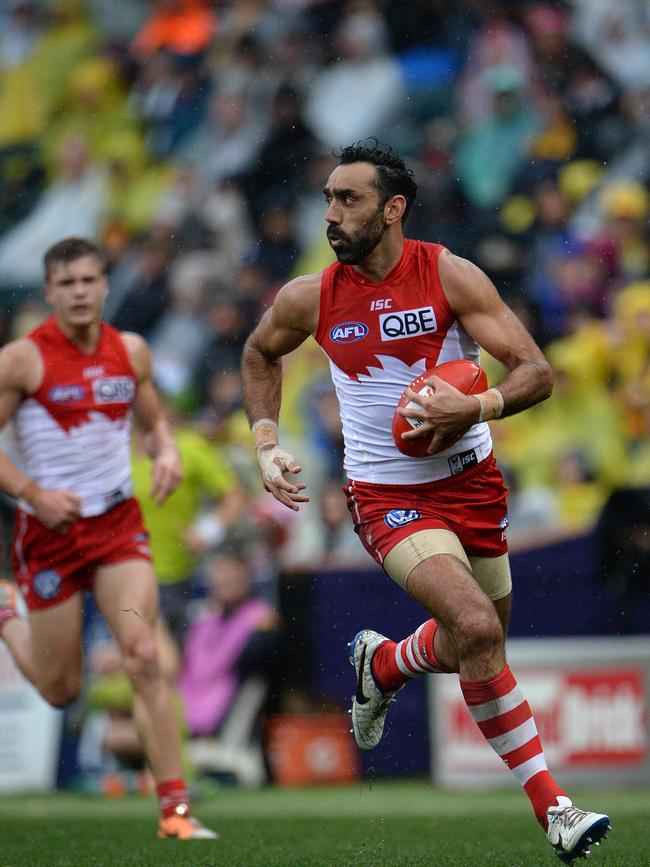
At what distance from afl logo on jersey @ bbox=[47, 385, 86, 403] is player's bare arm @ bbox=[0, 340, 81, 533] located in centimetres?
9

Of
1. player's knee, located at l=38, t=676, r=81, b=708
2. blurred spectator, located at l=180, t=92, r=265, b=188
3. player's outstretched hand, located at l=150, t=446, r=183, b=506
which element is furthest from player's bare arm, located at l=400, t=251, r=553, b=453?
blurred spectator, located at l=180, t=92, r=265, b=188

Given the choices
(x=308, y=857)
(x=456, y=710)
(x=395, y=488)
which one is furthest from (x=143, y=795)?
(x=395, y=488)

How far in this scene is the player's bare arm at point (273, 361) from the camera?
590cm

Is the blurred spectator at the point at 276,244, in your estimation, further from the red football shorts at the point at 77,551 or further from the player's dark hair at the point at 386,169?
the player's dark hair at the point at 386,169

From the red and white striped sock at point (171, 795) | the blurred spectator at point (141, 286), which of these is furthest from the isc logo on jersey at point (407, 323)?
the blurred spectator at point (141, 286)

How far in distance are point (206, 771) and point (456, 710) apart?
1.95 metres

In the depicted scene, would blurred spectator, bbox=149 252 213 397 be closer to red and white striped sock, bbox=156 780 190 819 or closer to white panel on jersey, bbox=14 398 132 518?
white panel on jersey, bbox=14 398 132 518

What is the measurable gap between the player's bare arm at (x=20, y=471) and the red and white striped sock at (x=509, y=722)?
2.61 metres

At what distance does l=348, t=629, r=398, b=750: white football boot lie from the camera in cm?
652

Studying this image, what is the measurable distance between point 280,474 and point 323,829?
2.60 metres

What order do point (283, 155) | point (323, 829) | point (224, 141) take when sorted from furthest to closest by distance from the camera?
point (224, 141) < point (283, 155) < point (323, 829)

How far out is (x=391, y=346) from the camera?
19.4 feet

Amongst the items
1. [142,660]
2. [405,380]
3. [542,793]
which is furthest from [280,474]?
[142,660]

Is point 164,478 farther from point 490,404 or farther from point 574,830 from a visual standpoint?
point 574,830
